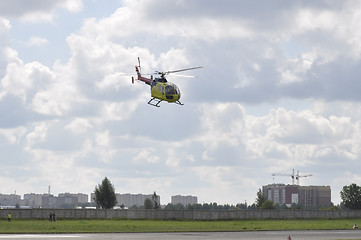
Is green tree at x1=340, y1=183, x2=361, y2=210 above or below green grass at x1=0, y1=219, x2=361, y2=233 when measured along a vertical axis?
above

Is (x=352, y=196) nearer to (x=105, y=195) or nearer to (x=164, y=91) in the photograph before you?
(x=105, y=195)

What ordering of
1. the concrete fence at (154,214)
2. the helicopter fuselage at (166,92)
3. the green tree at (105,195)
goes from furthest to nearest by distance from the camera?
1. the green tree at (105,195)
2. the concrete fence at (154,214)
3. the helicopter fuselage at (166,92)

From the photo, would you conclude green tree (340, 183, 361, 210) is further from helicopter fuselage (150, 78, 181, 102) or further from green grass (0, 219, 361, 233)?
helicopter fuselage (150, 78, 181, 102)

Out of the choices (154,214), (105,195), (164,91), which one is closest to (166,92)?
(164,91)

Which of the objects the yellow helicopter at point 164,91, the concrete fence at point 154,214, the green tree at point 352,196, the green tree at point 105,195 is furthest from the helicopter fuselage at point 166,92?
the green tree at point 352,196

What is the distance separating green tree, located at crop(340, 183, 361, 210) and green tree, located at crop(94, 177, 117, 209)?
202 feet

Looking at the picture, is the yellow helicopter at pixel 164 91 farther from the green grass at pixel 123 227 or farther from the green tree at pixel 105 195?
the green tree at pixel 105 195

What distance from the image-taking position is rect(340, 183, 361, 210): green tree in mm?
166500

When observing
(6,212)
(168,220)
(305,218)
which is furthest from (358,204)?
(6,212)

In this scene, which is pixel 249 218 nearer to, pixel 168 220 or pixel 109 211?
pixel 168 220

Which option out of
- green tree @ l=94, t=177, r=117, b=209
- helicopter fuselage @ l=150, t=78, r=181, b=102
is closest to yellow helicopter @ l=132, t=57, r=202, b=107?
helicopter fuselage @ l=150, t=78, r=181, b=102

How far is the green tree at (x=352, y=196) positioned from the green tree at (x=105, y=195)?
61716mm

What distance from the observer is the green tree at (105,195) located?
527ft

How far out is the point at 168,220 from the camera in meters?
112
